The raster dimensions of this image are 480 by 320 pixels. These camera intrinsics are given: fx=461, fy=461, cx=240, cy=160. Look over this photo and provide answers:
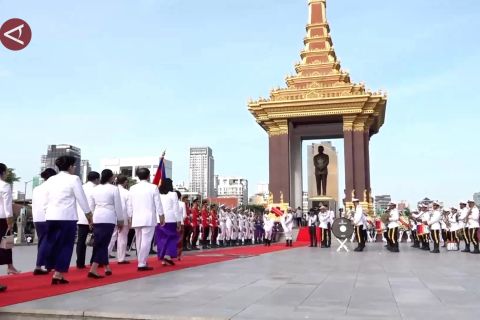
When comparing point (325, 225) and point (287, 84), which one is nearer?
point (325, 225)

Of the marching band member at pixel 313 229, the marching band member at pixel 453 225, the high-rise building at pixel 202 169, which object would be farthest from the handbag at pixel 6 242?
the high-rise building at pixel 202 169

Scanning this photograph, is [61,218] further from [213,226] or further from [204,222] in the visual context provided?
[213,226]

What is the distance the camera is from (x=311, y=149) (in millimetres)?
40406

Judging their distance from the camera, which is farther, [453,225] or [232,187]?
[232,187]

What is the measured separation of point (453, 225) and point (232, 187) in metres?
144

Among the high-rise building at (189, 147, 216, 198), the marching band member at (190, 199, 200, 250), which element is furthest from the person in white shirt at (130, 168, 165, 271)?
the high-rise building at (189, 147, 216, 198)

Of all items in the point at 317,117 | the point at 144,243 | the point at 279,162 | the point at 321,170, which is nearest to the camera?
the point at 144,243

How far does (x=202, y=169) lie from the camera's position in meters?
170

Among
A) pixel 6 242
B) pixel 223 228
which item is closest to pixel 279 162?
pixel 223 228

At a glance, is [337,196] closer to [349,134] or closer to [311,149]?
[311,149]

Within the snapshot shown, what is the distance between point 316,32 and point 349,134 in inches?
335

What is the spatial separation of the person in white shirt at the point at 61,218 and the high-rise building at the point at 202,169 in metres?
157

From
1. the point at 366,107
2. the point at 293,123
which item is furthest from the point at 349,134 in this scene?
the point at 293,123

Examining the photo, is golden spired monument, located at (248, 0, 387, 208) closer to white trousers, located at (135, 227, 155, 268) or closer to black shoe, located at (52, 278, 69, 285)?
white trousers, located at (135, 227, 155, 268)
